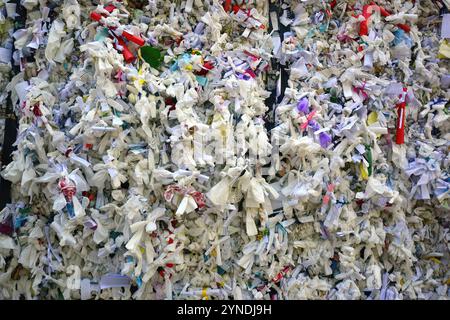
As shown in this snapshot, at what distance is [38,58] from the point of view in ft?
5.51

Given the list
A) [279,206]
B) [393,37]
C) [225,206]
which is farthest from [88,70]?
[393,37]

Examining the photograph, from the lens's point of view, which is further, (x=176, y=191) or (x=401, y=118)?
(x=401, y=118)

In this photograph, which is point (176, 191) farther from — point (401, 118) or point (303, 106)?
point (401, 118)

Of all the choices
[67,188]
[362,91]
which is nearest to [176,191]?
[67,188]

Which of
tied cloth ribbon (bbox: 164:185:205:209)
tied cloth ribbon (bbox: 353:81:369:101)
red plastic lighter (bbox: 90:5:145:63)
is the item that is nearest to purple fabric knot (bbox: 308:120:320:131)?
tied cloth ribbon (bbox: 353:81:369:101)

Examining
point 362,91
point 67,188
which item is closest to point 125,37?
point 67,188

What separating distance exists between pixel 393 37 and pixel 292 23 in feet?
1.04

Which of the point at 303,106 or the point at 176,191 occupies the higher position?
the point at 303,106

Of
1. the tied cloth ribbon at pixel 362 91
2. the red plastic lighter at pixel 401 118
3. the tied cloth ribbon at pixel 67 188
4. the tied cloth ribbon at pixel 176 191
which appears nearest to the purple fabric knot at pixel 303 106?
the tied cloth ribbon at pixel 362 91

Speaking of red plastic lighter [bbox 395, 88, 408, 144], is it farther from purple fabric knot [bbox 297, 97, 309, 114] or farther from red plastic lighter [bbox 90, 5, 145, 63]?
red plastic lighter [bbox 90, 5, 145, 63]

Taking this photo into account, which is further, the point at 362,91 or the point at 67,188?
the point at 362,91

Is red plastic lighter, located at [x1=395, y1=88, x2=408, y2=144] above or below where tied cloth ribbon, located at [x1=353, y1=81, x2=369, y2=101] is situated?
below

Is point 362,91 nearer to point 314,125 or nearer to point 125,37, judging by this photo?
point 314,125

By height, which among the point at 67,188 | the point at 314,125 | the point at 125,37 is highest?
the point at 125,37
